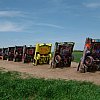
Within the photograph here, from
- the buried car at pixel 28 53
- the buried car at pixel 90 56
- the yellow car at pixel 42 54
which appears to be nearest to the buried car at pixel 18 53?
the buried car at pixel 28 53

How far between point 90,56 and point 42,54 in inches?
297

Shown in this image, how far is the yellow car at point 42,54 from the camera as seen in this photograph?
2625cm

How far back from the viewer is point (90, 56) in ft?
65.1

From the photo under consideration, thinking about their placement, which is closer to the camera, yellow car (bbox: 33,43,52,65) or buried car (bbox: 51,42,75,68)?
buried car (bbox: 51,42,75,68)

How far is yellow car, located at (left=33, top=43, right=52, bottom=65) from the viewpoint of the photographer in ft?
86.1

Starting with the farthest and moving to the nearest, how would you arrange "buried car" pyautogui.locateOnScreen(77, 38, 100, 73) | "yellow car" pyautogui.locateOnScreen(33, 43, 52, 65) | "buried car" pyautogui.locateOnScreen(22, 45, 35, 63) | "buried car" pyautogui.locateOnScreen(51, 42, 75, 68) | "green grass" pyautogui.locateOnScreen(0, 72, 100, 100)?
"buried car" pyautogui.locateOnScreen(22, 45, 35, 63) → "yellow car" pyautogui.locateOnScreen(33, 43, 52, 65) → "buried car" pyautogui.locateOnScreen(51, 42, 75, 68) → "buried car" pyautogui.locateOnScreen(77, 38, 100, 73) → "green grass" pyautogui.locateOnScreen(0, 72, 100, 100)

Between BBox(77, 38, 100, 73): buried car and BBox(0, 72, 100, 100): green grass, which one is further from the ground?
BBox(77, 38, 100, 73): buried car

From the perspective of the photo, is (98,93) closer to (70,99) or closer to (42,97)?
(70,99)

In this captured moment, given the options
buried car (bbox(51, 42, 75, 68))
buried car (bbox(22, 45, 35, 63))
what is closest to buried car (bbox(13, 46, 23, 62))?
buried car (bbox(22, 45, 35, 63))

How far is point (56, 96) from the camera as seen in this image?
Result: 11.4 meters

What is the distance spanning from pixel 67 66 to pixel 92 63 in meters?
4.55

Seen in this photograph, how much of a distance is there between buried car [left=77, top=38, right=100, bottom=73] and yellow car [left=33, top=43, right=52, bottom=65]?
6712 mm

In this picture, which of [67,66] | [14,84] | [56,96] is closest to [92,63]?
[67,66]

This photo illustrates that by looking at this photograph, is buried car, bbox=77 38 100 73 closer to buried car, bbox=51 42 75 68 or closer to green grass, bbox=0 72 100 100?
buried car, bbox=51 42 75 68
